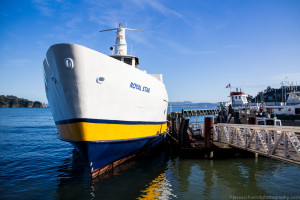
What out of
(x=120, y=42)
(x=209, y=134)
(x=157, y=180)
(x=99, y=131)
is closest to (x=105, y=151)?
(x=99, y=131)

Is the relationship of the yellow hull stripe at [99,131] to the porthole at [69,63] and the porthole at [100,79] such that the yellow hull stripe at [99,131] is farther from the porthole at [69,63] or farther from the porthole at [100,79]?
the porthole at [69,63]

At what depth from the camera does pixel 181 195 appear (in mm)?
7582

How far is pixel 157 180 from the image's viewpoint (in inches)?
361

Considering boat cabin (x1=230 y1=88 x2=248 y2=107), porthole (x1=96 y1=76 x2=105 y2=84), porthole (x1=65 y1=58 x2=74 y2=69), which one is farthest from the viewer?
boat cabin (x1=230 y1=88 x2=248 y2=107)

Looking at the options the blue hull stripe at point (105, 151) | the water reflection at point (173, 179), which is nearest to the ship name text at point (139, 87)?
the blue hull stripe at point (105, 151)

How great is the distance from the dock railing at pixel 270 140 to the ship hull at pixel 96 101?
5.74 m

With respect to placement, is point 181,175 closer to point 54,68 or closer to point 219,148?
point 219,148

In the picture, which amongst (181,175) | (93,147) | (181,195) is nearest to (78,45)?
(93,147)

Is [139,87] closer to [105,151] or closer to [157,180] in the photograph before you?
[105,151]

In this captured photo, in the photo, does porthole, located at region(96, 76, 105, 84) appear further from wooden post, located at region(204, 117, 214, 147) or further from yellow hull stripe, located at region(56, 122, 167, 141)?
wooden post, located at region(204, 117, 214, 147)

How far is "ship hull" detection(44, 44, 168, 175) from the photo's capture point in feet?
24.2

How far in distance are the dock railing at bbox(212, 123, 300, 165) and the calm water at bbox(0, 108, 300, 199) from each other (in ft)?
4.88

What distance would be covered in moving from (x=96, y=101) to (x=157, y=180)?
16.0ft

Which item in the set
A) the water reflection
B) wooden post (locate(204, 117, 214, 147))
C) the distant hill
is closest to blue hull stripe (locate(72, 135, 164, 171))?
the water reflection
